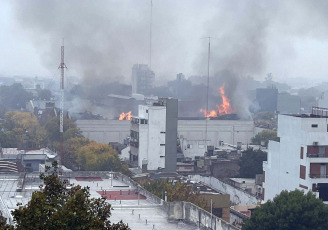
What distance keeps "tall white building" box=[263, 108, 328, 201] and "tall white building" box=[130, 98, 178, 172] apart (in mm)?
9141

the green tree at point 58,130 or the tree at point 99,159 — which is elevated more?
the green tree at point 58,130

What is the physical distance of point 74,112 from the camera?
198 feet

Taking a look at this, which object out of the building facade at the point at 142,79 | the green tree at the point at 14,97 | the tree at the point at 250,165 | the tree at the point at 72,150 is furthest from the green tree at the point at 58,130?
the building facade at the point at 142,79

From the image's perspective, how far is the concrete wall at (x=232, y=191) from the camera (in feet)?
96.6

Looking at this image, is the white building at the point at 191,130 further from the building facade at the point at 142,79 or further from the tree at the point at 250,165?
the building facade at the point at 142,79

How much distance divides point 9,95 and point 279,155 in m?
66.9

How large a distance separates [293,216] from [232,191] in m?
11.1

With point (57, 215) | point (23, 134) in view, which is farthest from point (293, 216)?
point (23, 134)

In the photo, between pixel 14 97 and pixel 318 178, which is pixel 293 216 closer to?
pixel 318 178

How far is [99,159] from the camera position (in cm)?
3472

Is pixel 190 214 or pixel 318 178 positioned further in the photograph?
pixel 318 178

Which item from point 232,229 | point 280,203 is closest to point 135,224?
point 232,229

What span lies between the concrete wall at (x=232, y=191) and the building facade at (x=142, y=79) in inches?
2141

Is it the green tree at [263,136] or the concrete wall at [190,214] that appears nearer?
the concrete wall at [190,214]
